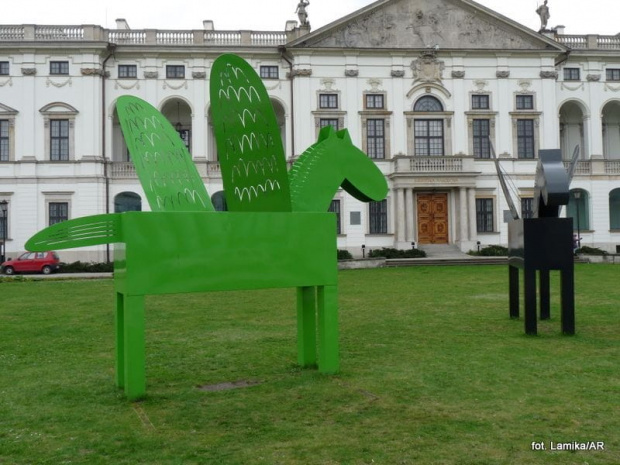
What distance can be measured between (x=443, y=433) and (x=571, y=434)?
107 cm

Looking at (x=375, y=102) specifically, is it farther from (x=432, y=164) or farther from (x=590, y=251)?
(x=590, y=251)

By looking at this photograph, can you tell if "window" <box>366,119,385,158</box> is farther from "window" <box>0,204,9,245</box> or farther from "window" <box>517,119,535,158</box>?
"window" <box>0,204,9,245</box>

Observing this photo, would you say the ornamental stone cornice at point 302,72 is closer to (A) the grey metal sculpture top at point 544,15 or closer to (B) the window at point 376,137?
(B) the window at point 376,137

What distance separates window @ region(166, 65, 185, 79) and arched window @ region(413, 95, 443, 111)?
13.5 metres

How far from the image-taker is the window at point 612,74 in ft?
128

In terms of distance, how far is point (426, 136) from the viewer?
37406 millimetres

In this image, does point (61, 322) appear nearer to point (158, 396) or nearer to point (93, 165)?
point (158, 396)

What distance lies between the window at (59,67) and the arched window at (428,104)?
64.5 feet

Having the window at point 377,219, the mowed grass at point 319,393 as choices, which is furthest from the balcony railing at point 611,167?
the mowed grass at point 319,393

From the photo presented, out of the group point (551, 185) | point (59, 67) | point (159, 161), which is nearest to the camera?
point (159, 161)

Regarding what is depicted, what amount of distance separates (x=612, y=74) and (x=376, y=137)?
49.4 ft

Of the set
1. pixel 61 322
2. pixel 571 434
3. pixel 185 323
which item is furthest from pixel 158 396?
pixel 61 322

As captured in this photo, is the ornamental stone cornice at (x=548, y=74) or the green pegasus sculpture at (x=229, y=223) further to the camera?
the ornamental stone cornice at (x=548, y=74)

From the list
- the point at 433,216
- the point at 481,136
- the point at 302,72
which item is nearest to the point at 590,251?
the point at 433,216
